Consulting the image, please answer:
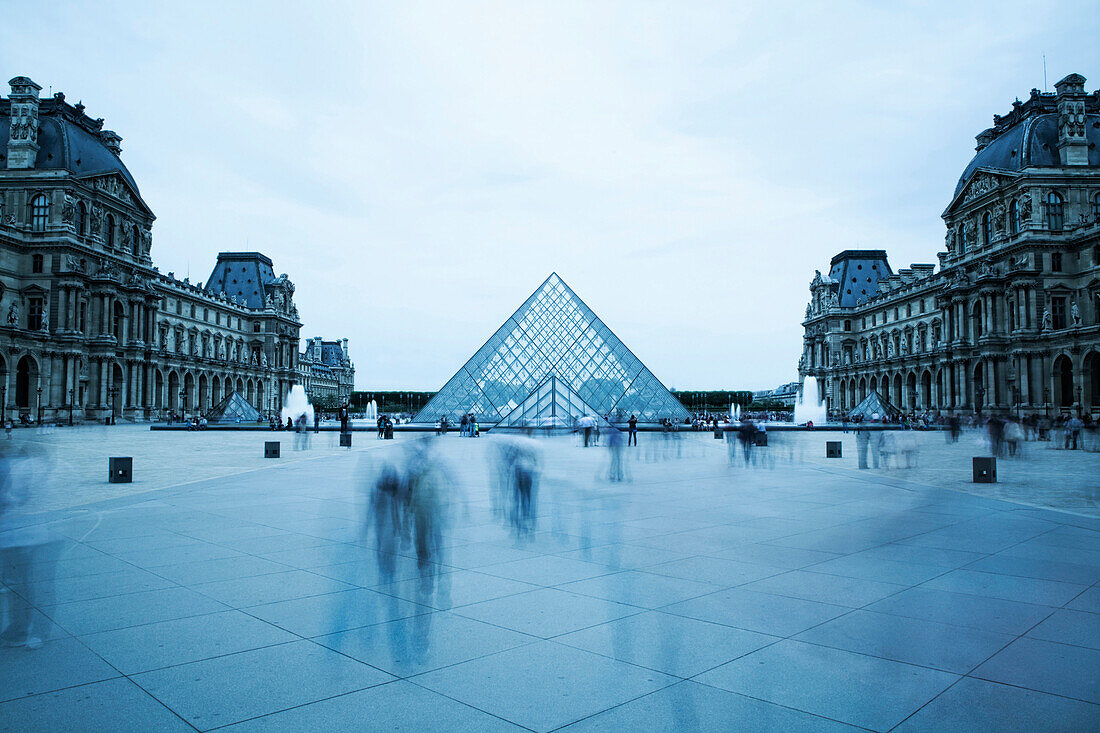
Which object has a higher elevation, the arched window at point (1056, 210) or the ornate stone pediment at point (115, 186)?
the ornate stone pediment at point (115, 186)

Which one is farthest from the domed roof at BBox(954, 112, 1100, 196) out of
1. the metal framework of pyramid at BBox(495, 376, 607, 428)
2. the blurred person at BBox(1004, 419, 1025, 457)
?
the metal framework of pyramid at BBox(495, 376, 607, 428)

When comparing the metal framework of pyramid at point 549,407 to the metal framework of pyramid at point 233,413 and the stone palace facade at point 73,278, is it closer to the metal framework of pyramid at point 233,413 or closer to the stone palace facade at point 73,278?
the metal framework of pyramid at point 233,413

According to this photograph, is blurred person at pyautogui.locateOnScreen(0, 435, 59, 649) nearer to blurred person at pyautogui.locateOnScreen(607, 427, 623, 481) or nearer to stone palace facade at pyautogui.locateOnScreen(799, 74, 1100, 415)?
blurred person at pyautogui.locateOnScreen(607, 427, 623, 481)

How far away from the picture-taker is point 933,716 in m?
2.81

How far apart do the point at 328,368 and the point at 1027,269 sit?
110 m

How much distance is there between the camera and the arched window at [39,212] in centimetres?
4572

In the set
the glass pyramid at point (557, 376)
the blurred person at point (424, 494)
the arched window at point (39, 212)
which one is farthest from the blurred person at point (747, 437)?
the arched window at point (39, 212)

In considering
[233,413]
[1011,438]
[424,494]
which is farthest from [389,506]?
[233,413]

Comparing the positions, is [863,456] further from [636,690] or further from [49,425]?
[49,425]

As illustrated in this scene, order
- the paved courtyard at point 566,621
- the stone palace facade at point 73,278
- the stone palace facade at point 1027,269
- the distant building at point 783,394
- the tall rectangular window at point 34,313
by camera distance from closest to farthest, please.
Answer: the paved courtyard at point 566,621 → the stone palace facade at point 1027,269 → the stone palace facade at point 73,278 → the tall rectangular window at point 34,313 → the distant building at point 783,394

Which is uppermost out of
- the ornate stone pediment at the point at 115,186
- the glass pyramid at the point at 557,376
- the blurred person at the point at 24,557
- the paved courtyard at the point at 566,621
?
the ornate stone pediment at the point at 115,186

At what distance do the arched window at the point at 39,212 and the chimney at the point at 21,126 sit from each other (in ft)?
7.86

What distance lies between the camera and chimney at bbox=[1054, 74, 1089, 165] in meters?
43.1

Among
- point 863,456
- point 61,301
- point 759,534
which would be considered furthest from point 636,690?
point 61,301
